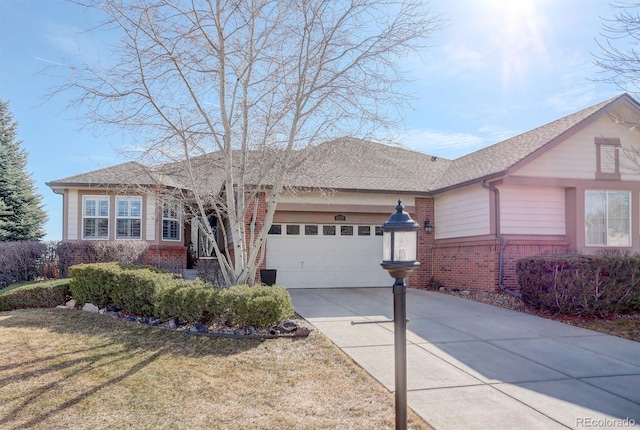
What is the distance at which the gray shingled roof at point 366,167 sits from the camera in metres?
9.76

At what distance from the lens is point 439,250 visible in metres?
14.4

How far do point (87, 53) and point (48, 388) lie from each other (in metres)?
5.88

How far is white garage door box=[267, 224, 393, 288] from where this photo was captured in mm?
13773

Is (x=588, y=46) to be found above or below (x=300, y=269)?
above

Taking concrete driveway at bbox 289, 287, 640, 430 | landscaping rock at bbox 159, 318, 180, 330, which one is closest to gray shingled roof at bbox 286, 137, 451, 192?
concrete driveway at bbox 289, 287, 640, 430

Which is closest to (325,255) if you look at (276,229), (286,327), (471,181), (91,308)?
(276,229)

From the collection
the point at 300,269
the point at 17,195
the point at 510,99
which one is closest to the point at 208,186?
the point at 300,269

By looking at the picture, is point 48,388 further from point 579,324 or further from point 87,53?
point 579,324

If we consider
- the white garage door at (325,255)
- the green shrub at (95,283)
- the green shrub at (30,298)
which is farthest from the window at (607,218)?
the green shrub at (30,298)

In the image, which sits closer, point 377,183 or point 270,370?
point 270,370

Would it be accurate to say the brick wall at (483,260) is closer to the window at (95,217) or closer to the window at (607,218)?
the window at (607,218)

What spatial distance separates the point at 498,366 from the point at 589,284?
15.0ft

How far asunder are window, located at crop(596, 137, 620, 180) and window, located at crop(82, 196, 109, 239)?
15.4 metres

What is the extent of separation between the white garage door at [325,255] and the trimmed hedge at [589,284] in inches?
204
